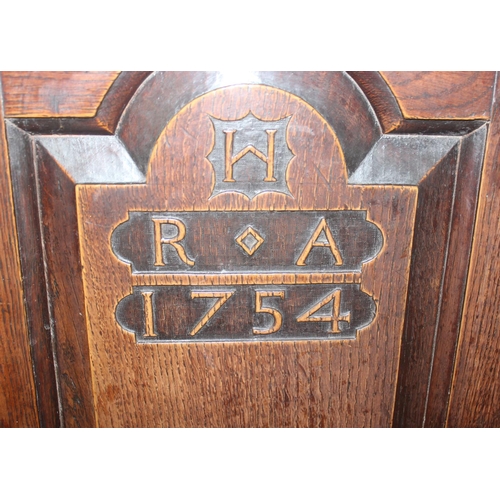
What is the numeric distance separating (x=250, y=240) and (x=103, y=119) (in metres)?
0.26

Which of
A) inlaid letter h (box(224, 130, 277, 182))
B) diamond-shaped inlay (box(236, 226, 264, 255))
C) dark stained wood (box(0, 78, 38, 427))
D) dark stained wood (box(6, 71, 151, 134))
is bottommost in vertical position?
dark stained wood (box(0, 78, 38, 427))

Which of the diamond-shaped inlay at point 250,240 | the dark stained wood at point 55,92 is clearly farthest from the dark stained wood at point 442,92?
the dark stained wood at point 55,92

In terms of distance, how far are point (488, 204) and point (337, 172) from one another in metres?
Result: 0.22

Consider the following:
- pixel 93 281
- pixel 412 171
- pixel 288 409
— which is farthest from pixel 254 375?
pixel 412 171

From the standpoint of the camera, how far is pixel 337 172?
0.66 m

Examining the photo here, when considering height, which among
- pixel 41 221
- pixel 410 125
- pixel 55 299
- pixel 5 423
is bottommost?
pixel 5 423

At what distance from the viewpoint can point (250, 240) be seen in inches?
26.9

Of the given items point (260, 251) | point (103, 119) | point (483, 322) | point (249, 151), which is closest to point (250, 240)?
point (260, 251)

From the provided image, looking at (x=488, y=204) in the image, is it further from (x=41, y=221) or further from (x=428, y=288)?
(x=41, y=221)

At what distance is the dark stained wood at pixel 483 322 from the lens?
0.66 m

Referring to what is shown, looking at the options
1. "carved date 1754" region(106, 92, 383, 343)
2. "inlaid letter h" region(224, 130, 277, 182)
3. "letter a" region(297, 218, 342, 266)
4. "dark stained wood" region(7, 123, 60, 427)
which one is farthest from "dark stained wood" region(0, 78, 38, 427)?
"letter a" region(297, 218, 342, 266)

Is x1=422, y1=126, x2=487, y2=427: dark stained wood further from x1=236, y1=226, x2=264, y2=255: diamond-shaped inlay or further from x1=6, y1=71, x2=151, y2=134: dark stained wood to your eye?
x1=6, y1=71, x2=151, y2=134: dark stained wood

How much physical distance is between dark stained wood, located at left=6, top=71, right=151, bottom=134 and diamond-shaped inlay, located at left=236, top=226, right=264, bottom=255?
0.23m

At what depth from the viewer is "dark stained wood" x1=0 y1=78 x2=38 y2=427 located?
0.66 m
